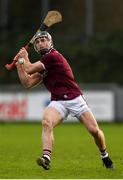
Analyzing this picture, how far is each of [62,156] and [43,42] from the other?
13.6 ft

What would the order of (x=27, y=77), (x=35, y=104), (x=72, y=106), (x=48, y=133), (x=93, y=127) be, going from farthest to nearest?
1. (x=35, y=104)
2. (x=27, y=77)
3. (x=72, y=106)
4. (x=93, y=127)
5. (x=48, y=133)

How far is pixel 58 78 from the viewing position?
500 inches

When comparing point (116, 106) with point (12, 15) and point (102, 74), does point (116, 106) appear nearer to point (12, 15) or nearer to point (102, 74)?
point (102, 74)

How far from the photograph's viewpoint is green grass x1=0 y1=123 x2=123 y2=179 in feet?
39.3

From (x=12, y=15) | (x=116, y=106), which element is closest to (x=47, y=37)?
(x=116, y=106)

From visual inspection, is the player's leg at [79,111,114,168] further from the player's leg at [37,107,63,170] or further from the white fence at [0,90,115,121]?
the white fence at [0,90,115,121]

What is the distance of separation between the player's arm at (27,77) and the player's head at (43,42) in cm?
42

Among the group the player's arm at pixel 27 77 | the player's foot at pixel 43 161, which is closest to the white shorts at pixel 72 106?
the player's arm at pixel 27 77

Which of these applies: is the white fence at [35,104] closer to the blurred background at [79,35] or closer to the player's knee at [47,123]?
the blurred background at [79,35]

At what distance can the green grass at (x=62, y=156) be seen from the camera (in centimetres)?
1198

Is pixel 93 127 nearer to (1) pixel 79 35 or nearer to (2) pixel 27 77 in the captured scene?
(2) pixel 27 77

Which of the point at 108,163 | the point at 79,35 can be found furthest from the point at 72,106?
the point at 79,35

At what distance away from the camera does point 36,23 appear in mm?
39781

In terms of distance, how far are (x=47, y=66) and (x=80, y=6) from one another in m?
26.7
